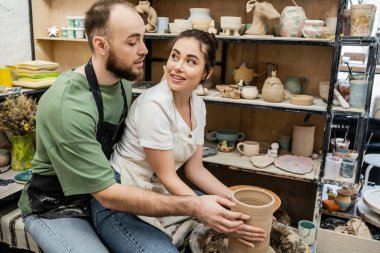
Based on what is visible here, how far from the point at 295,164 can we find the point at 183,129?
1026mm

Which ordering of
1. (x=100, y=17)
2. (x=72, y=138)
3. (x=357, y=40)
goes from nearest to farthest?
(x=72, y=138) → (x=100, y=17) → (x=357, y=40)

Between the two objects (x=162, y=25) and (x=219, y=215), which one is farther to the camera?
(x=162, y=25)

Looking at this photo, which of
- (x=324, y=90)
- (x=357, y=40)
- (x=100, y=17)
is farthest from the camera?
(x=324, y=90)

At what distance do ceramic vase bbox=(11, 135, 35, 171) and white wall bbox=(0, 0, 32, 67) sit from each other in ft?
2.19

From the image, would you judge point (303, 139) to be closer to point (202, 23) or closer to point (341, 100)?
point (341, 100)

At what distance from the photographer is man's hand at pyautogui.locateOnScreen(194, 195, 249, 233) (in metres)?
1.32

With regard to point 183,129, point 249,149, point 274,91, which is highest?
point 274,91

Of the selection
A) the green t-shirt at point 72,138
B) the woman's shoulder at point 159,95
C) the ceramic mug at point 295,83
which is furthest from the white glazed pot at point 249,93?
the green t-shirt at point 72,138

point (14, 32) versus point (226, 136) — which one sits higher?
point (14, 32)

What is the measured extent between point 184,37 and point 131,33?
292 mm

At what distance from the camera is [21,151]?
7.63 feet

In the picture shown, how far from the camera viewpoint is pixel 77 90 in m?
1.41

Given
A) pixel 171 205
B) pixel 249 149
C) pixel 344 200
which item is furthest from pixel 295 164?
pixel 171 205

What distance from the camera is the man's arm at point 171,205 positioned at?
4.36 ft
